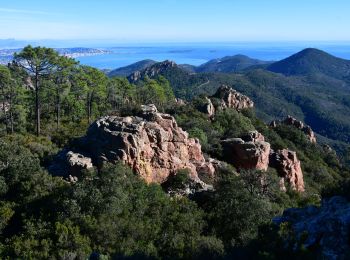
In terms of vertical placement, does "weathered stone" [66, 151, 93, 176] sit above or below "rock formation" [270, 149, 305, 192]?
above

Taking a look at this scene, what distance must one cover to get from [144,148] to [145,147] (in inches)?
6.2

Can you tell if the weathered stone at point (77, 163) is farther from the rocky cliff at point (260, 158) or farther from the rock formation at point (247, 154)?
the rock formation at point (247, 154)

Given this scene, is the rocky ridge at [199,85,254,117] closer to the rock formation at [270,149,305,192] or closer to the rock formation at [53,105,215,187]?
the rock formation at [270,149,305,192]

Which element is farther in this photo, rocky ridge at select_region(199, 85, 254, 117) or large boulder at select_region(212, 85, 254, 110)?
large boulder at select_region(212, 85, 254, 110)

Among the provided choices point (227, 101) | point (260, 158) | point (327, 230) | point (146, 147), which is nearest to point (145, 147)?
point (146, 147)

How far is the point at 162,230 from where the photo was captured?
65.2 ft

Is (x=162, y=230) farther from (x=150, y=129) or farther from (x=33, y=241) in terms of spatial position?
(x=150, y=129)

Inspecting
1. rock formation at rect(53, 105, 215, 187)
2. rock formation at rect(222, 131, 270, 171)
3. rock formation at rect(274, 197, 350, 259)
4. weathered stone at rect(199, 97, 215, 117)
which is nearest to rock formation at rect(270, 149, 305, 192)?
rock formation at rect(222, 131, 270, 171)

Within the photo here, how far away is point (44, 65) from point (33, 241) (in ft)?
86.4

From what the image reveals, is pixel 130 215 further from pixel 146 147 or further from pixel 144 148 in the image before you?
pixel 146 147

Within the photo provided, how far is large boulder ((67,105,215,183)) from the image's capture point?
2486 centimetres

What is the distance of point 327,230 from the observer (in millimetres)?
13250

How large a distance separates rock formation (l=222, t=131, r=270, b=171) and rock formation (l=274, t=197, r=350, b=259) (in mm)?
17048

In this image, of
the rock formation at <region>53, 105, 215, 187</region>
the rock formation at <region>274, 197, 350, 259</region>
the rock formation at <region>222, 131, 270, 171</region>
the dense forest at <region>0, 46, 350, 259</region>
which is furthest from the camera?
A: the rock formation at <region>222, 131, 270, 171</region>
